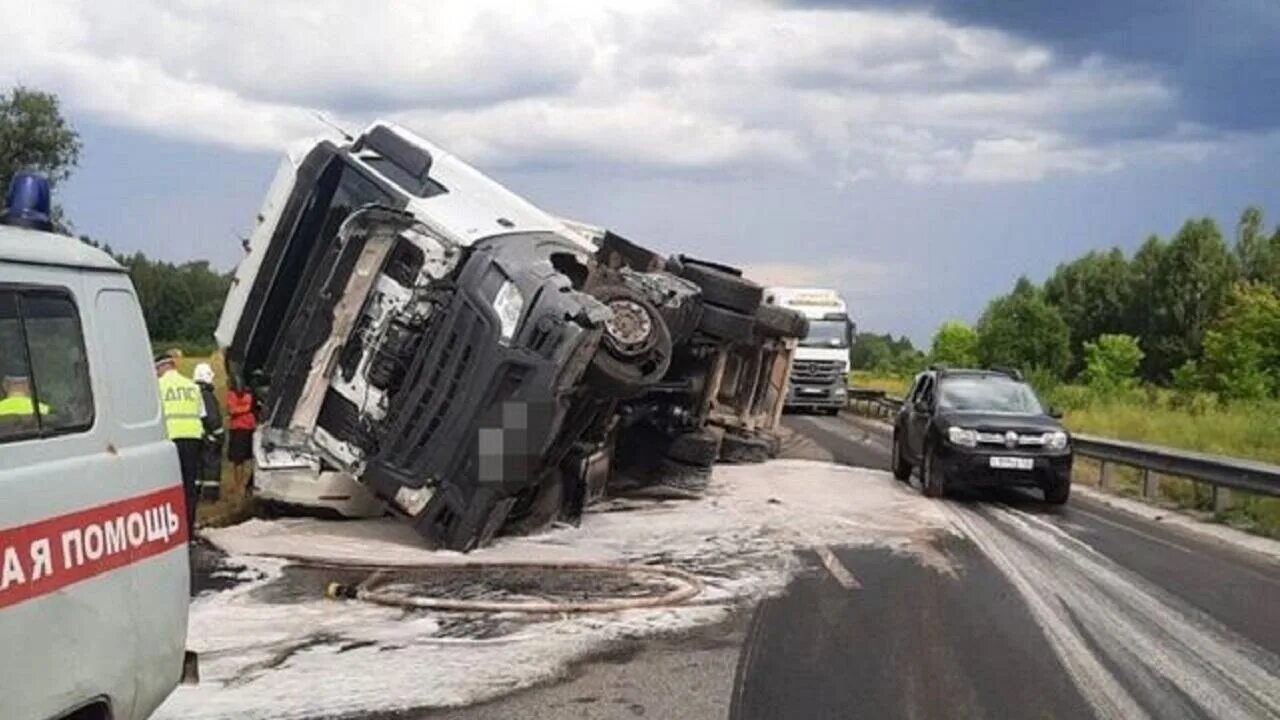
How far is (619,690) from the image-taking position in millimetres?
7031

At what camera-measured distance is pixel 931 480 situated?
1731cm

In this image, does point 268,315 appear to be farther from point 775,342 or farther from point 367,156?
point 775,342

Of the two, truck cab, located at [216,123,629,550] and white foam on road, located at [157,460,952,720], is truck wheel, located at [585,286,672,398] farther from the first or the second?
white foam on road, located at [157,460,952,720]

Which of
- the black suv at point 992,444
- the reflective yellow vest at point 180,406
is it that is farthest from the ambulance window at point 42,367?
the black suv at point 992,444

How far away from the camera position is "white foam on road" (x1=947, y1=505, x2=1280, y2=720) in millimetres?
6979

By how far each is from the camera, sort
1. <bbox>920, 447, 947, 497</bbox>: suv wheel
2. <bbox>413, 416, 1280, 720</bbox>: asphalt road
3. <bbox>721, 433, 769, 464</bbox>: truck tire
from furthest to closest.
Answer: <bbox>721, 433, 769, 464</bbox>: truck tire → <bbox>920, 447, 947, 497</bbox>: suv wheel → <bbox>413, 416, 1280, 720</bbox>: asphalt road

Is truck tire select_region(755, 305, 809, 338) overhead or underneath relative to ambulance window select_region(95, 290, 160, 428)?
overhead

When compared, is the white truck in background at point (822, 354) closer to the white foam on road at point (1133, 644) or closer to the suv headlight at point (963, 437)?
the suv headlight at point (963, 437)

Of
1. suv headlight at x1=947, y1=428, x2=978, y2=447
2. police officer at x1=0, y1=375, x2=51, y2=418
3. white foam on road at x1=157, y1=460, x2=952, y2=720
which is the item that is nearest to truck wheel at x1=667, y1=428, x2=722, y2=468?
white foam on road at x1=157, y1=460, x2=952, y2=720

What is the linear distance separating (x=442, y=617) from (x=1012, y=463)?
9686 mm

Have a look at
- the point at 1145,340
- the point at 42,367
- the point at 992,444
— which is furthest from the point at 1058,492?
the point at 1145,340

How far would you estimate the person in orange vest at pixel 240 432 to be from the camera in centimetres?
1434

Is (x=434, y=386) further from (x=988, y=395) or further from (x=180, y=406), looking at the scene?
(x=988, y=395)

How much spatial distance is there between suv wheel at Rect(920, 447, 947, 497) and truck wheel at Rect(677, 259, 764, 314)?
9.23 ft
